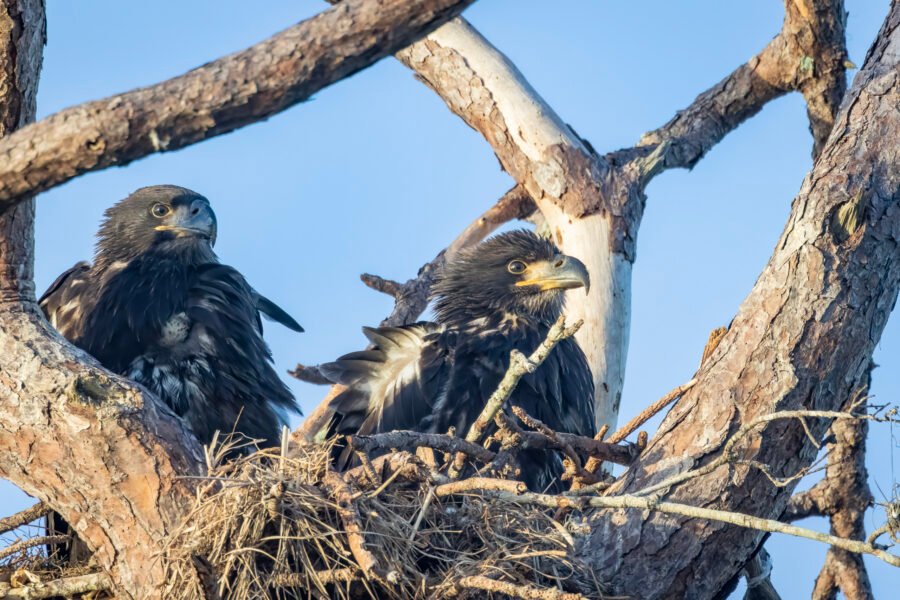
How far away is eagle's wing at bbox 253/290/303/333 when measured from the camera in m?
8.27

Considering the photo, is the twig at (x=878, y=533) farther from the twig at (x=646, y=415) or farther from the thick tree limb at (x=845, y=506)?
the thick tree limb at (x=845, y=506)

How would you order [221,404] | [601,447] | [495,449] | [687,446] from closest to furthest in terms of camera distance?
[687,446]
[601,447]
[495,449]
[221,404]

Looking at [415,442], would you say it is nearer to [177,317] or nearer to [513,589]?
[513,589]

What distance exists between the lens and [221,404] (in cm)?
743

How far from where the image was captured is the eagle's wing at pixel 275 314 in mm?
8273

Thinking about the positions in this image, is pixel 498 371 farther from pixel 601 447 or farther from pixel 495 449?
pixel 601 447

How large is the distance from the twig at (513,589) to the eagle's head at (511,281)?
323cm

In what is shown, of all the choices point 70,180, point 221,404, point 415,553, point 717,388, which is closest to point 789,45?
point 717,388

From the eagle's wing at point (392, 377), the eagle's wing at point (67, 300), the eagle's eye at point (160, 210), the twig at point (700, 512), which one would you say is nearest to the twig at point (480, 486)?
the twig at point (700, 512)

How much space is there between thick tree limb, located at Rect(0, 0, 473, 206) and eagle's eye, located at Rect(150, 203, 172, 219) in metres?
3.95

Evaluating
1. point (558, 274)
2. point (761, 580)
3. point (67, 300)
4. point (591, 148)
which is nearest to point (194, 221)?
point (67, 300)

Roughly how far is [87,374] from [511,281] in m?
3.65

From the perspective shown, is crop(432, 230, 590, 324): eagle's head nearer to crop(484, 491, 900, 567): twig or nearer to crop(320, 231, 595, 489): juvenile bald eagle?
crop(320, 231, 595, 489): juvenile bald eagle

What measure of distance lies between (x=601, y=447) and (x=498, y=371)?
169cm
